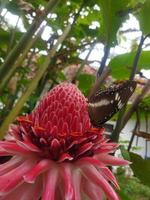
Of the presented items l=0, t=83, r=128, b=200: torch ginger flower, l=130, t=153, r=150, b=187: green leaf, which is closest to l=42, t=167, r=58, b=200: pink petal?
l=0, t=83, r=128, b=200: torch ginger flower

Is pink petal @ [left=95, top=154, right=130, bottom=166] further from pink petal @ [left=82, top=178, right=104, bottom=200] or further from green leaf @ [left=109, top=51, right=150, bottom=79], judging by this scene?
green leaf @ [left=109, top=51, right=150, bottom=79]

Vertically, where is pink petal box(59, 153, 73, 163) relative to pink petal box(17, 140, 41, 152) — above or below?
below

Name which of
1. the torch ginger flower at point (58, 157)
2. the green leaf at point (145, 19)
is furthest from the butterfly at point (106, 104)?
the green leaf at point (145, 19)

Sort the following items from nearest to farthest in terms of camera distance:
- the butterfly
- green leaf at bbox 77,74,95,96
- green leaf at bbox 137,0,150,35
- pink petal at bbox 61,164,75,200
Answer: pink petal at bbox 61,164,75,200 → the butterfly → green leaf at bbox 137,0,150,35 → green leaf at bbox 77,74,95,96

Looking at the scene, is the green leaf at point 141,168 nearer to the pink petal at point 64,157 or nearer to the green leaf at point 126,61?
the green leaf at point 126,61

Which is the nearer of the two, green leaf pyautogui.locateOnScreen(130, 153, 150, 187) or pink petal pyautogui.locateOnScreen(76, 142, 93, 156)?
pink petal pyautogui.locateOnScreen(76, 142, 93, 156)

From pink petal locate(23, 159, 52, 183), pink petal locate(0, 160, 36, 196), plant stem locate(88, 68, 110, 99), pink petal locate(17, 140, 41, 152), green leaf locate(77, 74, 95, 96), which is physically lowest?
pink petal locate(0, 160, 36, 196)

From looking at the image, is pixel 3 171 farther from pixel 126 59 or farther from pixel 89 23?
pixel 89 23

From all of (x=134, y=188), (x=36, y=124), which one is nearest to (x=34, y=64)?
(x=36, y=124)
